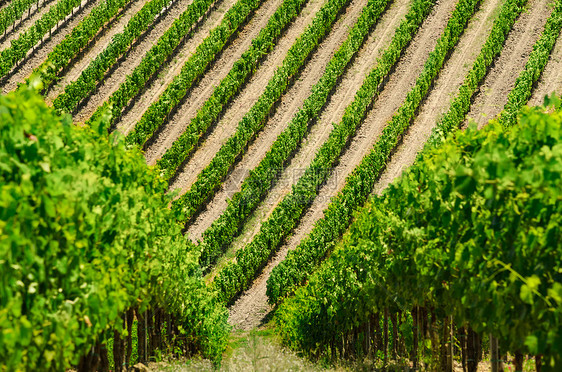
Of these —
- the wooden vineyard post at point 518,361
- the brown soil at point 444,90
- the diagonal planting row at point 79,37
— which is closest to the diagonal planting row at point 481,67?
the brown soil at point 444,90

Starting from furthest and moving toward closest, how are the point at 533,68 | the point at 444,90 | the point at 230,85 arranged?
the point at 230,85, the point at 444,90, the point at 533,68

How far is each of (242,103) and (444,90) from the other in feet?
42.1

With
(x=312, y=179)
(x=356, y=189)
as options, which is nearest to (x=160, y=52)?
(x=312, y=179)

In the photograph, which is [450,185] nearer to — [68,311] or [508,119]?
[68,311]

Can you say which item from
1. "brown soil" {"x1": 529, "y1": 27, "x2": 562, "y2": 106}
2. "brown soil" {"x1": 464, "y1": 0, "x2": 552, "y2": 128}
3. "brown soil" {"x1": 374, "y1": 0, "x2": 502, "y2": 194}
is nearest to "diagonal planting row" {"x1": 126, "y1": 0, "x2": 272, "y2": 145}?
"brown soil" {"x1": 374, "y1": 0, "x2": 502, "y2": 194}

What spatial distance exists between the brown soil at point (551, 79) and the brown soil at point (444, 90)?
4.42 meters

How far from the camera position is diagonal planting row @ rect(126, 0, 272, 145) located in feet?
124

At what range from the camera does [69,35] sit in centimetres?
4488

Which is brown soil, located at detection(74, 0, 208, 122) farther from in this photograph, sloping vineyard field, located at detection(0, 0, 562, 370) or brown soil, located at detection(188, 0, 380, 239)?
brown soil, located at detection(188, 0, 380, 239)

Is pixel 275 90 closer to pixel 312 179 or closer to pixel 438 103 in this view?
pixel 312 179

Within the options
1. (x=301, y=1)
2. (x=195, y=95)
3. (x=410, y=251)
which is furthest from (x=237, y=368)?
(x=301, y=1)

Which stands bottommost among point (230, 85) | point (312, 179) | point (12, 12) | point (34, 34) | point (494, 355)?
point (494, 355)

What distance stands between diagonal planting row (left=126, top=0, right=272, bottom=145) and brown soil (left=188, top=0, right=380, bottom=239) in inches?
240

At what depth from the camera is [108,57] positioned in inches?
1657
